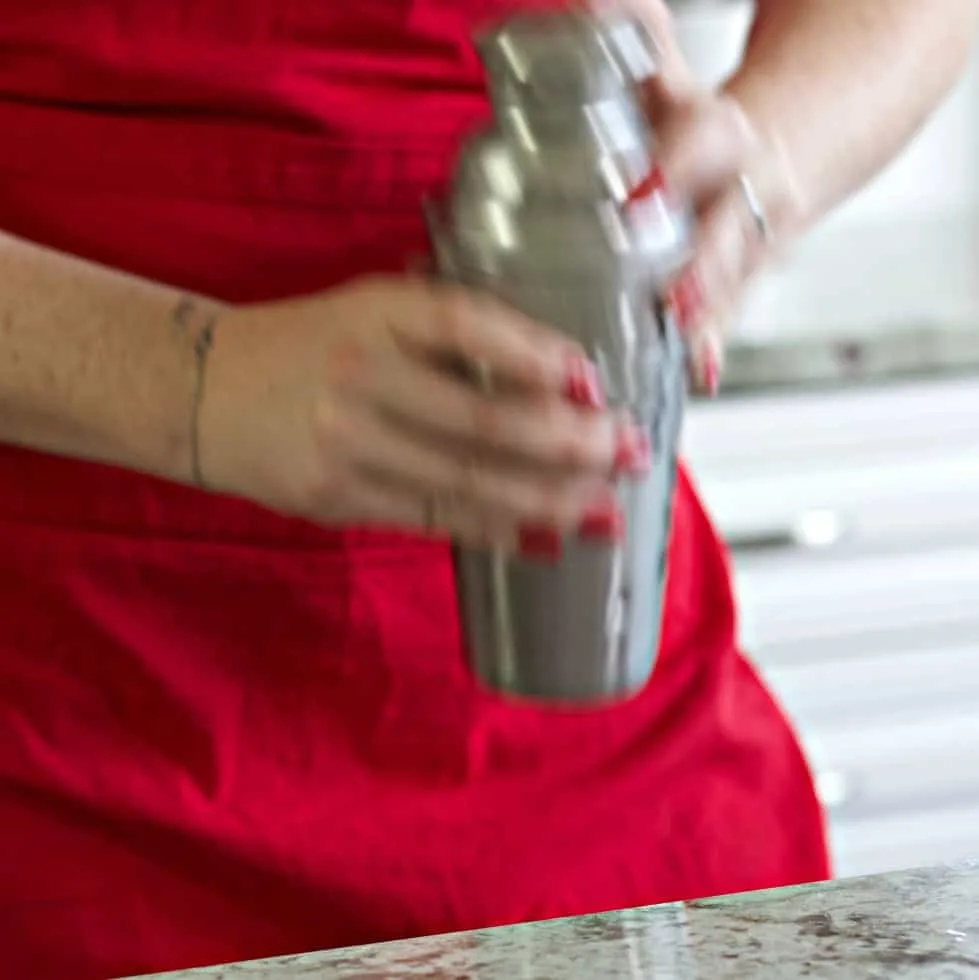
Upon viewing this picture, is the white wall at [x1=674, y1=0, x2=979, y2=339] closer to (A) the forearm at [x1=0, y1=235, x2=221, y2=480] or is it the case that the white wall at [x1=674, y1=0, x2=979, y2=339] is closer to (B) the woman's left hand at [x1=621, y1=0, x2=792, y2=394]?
(B) the woman's left hand at [x1=621, y1=0, x2=792, y2=394]

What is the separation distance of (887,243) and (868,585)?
0.49 meters

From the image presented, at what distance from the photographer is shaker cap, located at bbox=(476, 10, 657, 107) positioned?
384mm

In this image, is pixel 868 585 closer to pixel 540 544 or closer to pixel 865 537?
pixel 865 537

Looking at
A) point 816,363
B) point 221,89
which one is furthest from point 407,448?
point 816,363

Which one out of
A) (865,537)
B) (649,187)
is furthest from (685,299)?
(865,537)

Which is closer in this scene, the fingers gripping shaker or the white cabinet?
the fingers gripping shaker

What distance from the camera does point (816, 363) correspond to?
49.3 inches

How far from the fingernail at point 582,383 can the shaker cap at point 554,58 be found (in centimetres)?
7

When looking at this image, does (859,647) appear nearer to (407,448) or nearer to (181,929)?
(181,929)

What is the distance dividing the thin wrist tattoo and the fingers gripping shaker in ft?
0.26

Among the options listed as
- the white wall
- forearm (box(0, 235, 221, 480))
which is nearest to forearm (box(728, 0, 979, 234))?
forearm (box(0, 235, 221, 480))

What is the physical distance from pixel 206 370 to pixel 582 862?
278 mm

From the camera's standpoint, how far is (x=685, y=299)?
0.42 m

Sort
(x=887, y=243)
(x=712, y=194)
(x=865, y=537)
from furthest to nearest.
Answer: (x=887, y=243) → (x=865, y=537) → (x=712, y=194)
